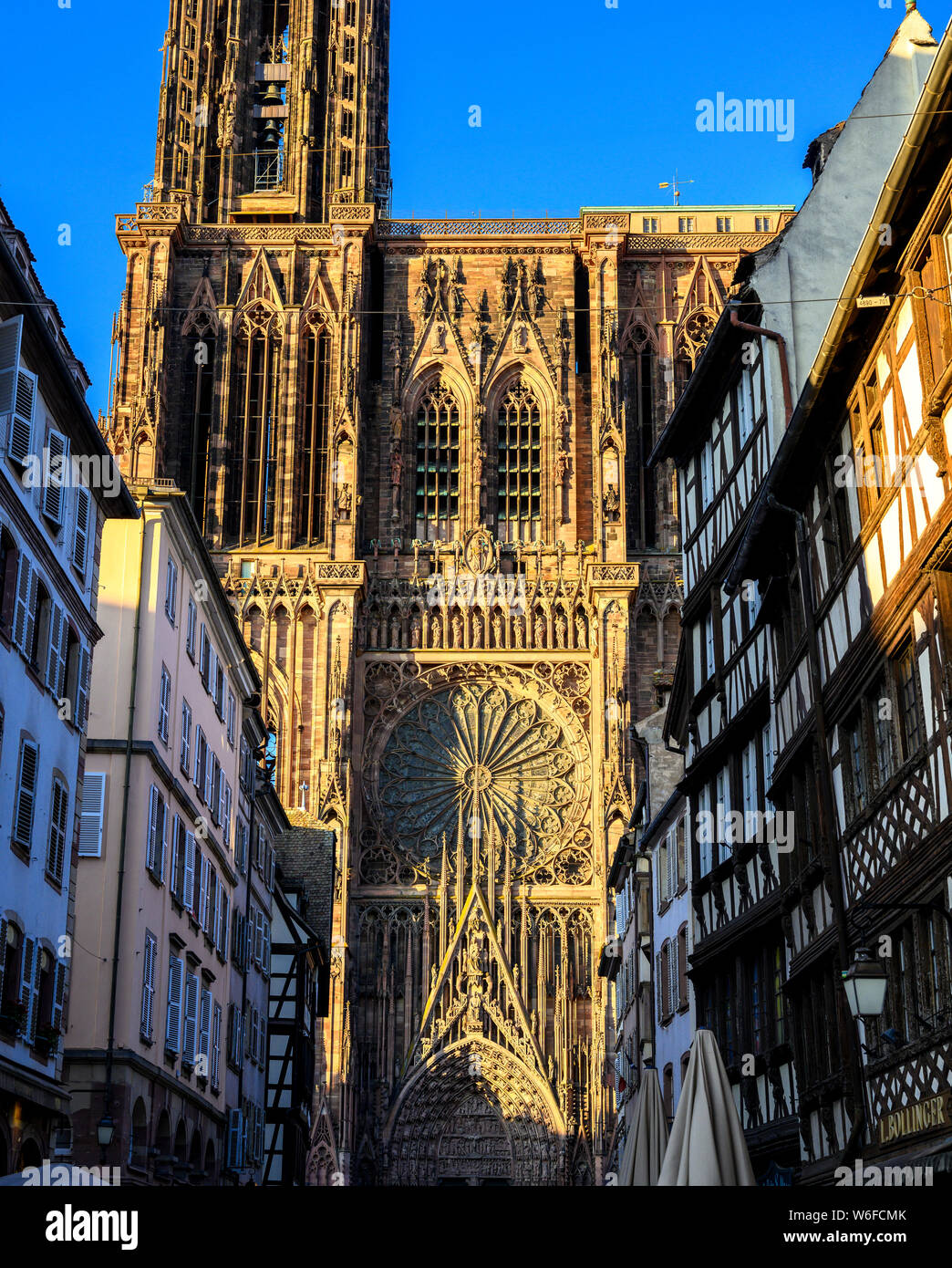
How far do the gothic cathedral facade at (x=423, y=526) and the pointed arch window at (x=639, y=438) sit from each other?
0.12 meters

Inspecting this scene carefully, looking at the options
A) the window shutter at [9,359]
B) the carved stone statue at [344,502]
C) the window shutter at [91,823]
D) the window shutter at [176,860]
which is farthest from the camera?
the carved stone statue at [344,502]

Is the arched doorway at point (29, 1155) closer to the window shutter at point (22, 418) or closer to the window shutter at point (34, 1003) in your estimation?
the window shutter at point (34, 1003)

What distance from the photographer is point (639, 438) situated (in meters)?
59.4

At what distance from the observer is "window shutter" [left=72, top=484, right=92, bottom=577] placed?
78.2 ft

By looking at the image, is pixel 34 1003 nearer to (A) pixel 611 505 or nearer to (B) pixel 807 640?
(B) pixel 807 640

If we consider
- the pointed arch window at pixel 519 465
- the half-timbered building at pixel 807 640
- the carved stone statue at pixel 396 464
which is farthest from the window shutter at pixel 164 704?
the pointed arch window at pixel 519 465

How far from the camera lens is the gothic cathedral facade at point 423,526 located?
53031 millimetres

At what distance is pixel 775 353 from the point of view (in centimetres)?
2348

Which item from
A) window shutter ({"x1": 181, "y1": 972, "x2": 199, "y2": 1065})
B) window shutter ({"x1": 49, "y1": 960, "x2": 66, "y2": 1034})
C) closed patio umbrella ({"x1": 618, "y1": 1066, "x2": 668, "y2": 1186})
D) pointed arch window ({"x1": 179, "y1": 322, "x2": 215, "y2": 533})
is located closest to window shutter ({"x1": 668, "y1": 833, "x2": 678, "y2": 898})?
closed patio umbrella ({"x1": 618, "y1": 1066, "x2": 668, "y2": 1186})

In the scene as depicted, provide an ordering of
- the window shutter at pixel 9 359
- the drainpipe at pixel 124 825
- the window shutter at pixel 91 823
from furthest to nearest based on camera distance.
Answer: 1. the window shutter at pixel 91 823
2. the drainpipe at pixel 124 825
3. the window shutter at pixel 9 359

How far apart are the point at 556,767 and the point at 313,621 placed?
28.4 ft

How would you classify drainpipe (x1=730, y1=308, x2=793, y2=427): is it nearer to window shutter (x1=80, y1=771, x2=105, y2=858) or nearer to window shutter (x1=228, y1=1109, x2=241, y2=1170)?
window shutter (x1=80, y1=771, x2=105, y2=858)

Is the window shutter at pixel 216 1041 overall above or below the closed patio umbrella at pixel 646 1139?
above
